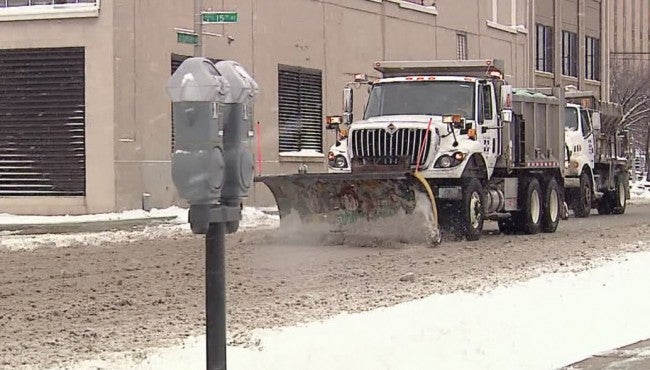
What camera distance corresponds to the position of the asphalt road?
9602mm

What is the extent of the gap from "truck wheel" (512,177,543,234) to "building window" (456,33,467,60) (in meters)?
19.8

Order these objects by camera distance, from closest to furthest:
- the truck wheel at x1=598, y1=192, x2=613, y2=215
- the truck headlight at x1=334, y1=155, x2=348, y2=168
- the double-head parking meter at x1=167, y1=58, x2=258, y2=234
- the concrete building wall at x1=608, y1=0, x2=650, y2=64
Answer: the double-head parking meter at x1=167, y1=58, x2=258, y2=234, the truck headlight at x1=334, y1=155, x2=348, y2=168, the truck wheel at x1=598, y1=192, x2=613, y2=215, the concrete building wall at x1=608, y1=0, x2=650, y2=64

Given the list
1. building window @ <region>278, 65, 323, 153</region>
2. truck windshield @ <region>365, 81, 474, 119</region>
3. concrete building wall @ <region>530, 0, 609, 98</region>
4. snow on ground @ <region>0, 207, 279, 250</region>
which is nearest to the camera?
truck windshield @ <region>365, 81, 474, 119</region>

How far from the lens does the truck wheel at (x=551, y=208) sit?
21625mm

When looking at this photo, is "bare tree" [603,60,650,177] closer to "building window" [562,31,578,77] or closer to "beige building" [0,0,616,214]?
"building window" [562,31,578,77]

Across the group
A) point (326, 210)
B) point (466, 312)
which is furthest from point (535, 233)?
point (466, 312)

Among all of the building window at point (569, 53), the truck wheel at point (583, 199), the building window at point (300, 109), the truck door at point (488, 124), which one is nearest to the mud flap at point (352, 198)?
the truck door at point (488, 124)

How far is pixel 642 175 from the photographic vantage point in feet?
242

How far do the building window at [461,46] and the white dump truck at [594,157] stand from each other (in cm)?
1036

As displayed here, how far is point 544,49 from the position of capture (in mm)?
51156

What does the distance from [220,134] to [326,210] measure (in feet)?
37.4

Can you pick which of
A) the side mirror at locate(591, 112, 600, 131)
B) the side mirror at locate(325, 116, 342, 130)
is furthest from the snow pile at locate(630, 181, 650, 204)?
the side mirror at locate(325, 116, 342, 130)

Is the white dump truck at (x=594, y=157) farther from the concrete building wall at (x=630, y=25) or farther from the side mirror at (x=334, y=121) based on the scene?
the concrete building wall at (x=630, y=25)

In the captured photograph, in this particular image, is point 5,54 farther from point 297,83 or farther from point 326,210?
point 326,210
